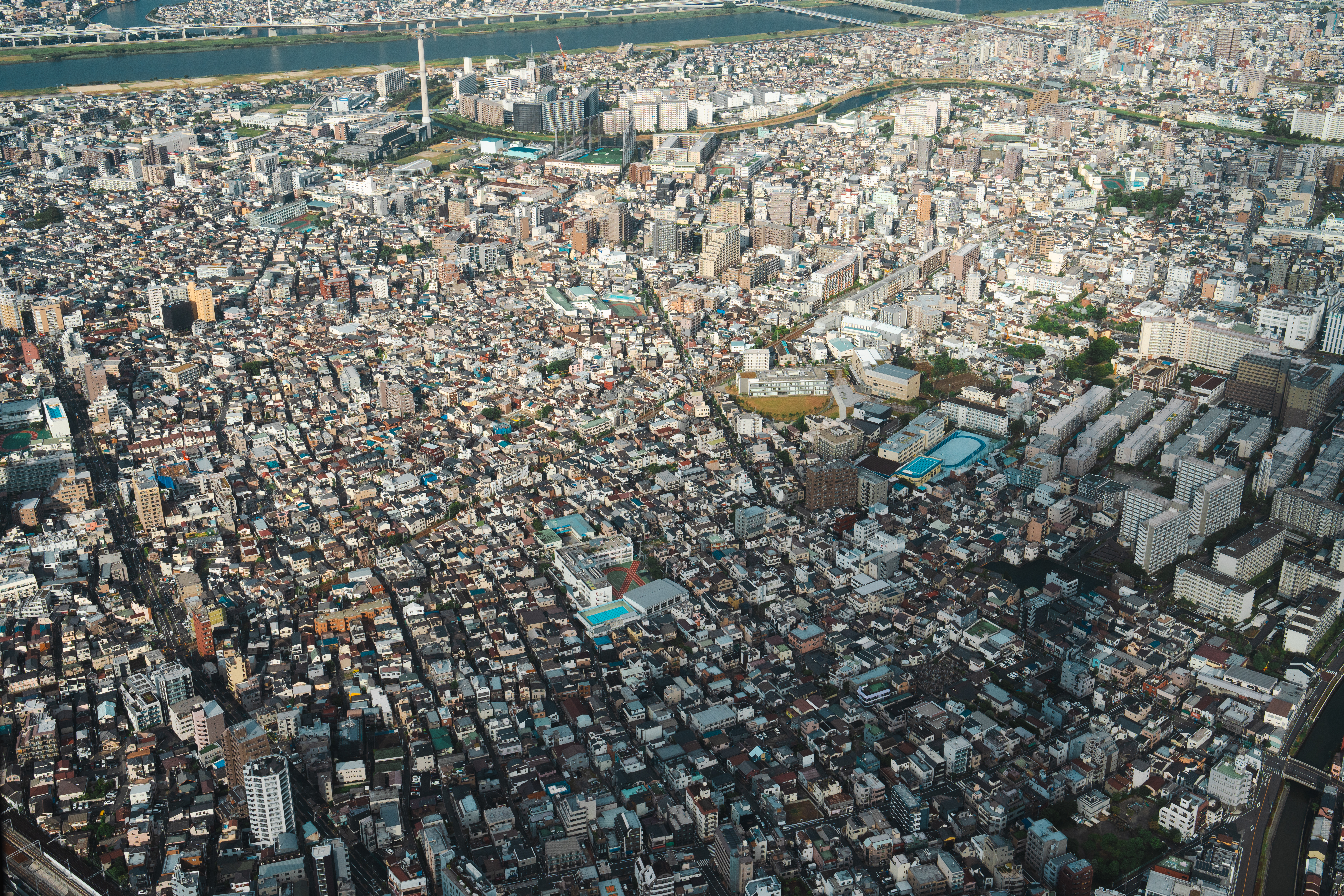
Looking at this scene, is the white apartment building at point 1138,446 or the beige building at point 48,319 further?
the beige building at point 48,319

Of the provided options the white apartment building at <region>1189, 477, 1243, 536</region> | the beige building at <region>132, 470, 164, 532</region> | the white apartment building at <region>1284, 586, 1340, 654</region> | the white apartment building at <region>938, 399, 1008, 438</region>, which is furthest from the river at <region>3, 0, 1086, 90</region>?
the white apartment building at <region>1284, 586, 1340, 654</region>

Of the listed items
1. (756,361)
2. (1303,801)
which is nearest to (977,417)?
(756,361)

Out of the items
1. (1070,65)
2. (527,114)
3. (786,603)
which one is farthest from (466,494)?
(1070,65)

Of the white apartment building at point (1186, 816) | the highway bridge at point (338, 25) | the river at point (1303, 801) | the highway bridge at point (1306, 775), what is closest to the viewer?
the river at point (1303, 801)

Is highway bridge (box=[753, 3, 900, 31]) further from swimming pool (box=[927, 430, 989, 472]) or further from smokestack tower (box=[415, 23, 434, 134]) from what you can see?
swimming pool (box=[927, 430, 989, 472])

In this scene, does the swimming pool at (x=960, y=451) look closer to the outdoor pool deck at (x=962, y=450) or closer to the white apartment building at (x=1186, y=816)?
the outdoor pool deck at (x=962, y=450)

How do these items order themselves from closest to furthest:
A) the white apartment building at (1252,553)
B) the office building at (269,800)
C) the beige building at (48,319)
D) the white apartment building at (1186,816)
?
the office building at (269,800) → the white apartment building at (1186,816) → the white apartment building at (1252,553) → the beige building at (48,319)

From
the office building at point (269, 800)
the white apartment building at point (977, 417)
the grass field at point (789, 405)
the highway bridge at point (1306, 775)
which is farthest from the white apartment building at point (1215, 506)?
the office building at point (269, 800)
